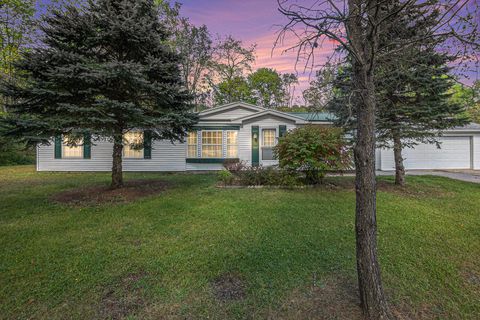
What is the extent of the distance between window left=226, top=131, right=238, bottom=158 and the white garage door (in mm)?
8982

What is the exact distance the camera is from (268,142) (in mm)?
12359

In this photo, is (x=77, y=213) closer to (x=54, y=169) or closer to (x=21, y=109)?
(x=21, y=109)

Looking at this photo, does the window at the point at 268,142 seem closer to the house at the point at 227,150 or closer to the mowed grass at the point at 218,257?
the house at the point at 227,150

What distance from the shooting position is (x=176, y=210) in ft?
17.3

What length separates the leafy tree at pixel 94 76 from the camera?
18.1 feet

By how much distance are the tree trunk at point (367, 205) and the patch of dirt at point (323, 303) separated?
17cm

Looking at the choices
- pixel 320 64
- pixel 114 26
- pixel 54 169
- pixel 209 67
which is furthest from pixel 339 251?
pixel 209 67

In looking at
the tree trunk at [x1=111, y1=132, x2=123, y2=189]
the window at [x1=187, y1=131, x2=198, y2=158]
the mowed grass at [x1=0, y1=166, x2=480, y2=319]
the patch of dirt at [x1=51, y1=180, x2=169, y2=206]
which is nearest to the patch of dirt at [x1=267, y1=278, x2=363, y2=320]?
the mowed grass at [x1=0, y1=166, x2=480, y2=319]

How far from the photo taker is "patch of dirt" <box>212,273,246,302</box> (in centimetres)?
234

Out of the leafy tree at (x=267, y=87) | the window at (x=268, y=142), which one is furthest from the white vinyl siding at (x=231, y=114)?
the leafy tree at (x=267, y=87)

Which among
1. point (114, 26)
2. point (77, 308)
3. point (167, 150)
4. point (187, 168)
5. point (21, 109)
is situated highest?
point (114, 26)

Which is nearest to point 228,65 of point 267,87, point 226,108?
point 267,87

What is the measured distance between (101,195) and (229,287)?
582cm

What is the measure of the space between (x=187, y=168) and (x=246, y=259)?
10228mm
